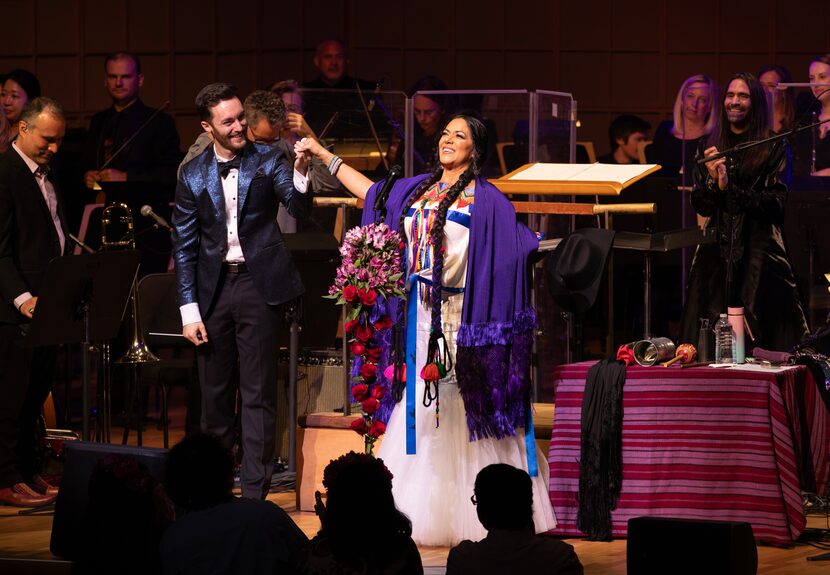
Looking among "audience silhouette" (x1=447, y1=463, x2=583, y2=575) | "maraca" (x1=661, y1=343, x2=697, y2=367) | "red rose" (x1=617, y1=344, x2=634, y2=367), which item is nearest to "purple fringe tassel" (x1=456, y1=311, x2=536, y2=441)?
"red rose" (x1=617, y1=344, x2=634, y2=367)

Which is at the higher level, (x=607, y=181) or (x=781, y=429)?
(x=607, y=181)

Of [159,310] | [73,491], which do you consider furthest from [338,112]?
[73,491]

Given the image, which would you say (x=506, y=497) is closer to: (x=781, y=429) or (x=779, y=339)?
(x=781, y=429)

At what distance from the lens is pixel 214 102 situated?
516 cm

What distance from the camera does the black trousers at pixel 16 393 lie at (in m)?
5.87

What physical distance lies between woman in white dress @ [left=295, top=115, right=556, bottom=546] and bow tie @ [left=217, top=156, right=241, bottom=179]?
22.6 inches

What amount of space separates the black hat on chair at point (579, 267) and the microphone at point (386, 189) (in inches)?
26.0

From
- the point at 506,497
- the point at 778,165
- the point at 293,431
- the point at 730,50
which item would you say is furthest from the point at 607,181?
the point at 730,50

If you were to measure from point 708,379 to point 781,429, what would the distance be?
1.01 feet

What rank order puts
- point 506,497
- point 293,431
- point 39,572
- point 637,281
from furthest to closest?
point 637,281 → point 293,431 → point 39,572 → point 506,497

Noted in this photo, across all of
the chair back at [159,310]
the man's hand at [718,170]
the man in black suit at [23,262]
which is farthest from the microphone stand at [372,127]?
the man's hand at [718,170]

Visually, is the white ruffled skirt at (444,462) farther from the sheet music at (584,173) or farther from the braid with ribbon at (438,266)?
the sheet music at (584,173)

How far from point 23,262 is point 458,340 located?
2.08m

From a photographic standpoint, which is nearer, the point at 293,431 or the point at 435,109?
the point at 293,431
